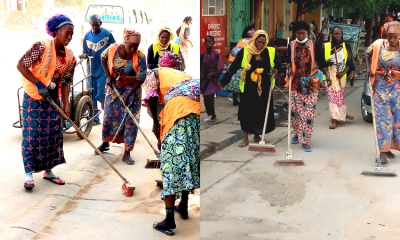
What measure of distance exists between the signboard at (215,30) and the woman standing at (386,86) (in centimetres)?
64

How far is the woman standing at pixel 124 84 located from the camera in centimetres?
468

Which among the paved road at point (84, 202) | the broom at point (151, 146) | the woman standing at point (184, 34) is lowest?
the paved road at point (84, 202)

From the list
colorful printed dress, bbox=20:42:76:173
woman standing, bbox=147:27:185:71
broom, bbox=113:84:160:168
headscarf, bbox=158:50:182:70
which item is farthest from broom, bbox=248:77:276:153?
woman standing, bbox=147:27:185:71

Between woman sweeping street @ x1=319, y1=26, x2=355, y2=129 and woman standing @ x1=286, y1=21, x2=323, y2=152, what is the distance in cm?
4

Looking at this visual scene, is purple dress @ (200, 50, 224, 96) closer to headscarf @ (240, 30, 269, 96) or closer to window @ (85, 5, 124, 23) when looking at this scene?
headscarf @ (240, 30, 269, 96)

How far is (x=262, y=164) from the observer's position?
2.36 m

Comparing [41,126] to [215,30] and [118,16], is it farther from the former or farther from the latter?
[118,16]

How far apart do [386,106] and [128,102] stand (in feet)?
9.62

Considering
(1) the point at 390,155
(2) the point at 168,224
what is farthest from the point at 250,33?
(2) the point at 168,224

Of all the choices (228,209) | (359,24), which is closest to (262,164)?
(228,209)

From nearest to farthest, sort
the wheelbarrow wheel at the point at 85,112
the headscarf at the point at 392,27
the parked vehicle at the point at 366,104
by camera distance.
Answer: the headscarf at the point at 392,27 < the parked vehicle at the point at 366,104 < the wheelbarrow wheel at the point at 85,112

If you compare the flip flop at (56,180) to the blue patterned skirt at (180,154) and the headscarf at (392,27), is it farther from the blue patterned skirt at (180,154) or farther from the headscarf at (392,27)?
Result: the headscarf at (392,27)

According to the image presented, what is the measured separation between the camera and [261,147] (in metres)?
2.34

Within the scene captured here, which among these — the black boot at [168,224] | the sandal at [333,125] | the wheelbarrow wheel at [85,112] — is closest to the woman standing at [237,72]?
the sandal at [333,125]
